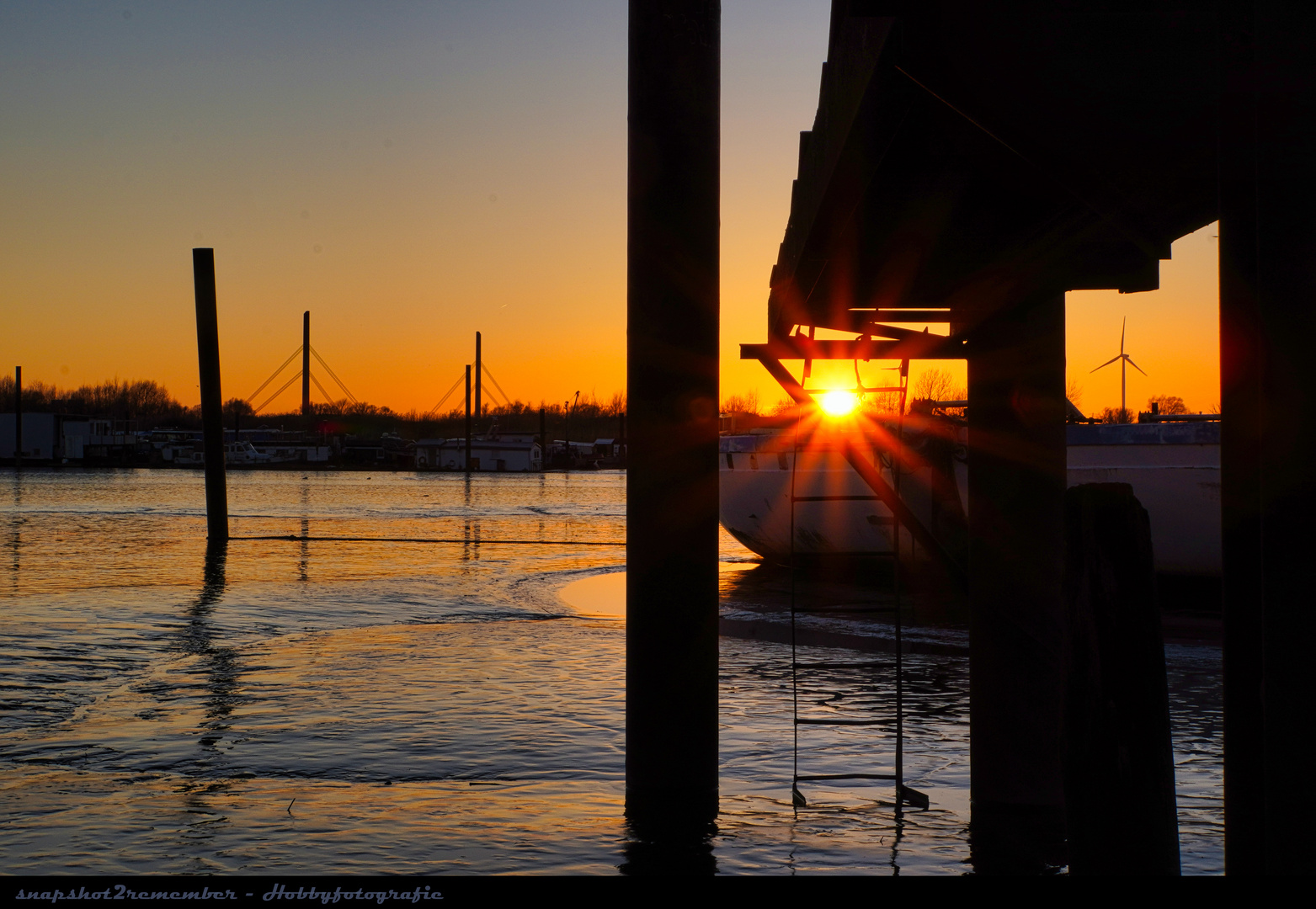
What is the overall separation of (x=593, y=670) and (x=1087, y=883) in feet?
24.2

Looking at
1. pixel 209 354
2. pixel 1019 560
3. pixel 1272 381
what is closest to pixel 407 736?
pixel 1019 560

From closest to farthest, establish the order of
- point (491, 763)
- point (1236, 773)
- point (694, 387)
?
point (1236, 773) → point (694, 387) → point (491, 763)

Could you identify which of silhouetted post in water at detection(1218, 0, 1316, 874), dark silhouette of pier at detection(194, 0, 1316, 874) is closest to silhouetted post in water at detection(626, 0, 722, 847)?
dark silhouette of pier at detection(194, 0, 1316, 874)

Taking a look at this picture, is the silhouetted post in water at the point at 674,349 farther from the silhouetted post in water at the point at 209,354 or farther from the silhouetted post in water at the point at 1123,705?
the silhouetted post in water at the point at 209,354

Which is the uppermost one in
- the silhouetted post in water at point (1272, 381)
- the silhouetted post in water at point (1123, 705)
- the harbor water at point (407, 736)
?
the silhouetted post in water at point (1272, 381)

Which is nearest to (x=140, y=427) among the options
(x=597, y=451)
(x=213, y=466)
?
(x=597, y=451)

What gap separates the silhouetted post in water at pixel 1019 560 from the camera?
18.0 feet

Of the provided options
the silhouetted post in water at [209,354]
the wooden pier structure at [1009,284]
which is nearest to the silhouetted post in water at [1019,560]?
the wooden pier structure at [1009,284]

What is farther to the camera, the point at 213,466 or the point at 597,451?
the point at 597,451

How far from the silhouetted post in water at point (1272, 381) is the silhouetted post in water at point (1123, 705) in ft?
1.54

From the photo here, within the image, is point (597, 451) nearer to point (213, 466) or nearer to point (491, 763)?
point (213, 466)

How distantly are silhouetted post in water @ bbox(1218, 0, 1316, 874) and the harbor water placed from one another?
274cm

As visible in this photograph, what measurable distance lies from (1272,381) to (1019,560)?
3.20m

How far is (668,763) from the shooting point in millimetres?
4035
